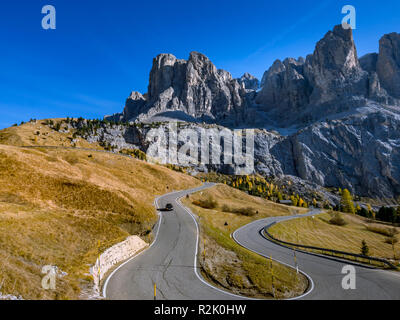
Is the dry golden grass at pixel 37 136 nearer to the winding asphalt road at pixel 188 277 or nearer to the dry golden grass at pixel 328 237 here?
the winding asphalt road at pixel 188 277

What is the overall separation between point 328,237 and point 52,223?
65.4m

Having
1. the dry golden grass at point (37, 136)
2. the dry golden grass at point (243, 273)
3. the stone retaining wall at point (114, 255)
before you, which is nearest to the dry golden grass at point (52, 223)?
the stone retaining wall at point (114, 255)

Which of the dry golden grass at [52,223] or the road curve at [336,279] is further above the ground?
the dry golden grass at [52,223]

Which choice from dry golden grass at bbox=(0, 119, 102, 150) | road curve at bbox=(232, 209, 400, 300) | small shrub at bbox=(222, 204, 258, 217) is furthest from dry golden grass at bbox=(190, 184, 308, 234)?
dry golden grass at bbox=(0, 119, 102, 150)

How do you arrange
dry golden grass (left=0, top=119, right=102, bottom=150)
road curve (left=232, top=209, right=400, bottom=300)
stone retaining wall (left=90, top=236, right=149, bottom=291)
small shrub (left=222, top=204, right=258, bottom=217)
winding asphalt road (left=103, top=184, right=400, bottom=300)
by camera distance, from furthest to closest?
dry golden grass (left=0, top=119, right=102, bottom=150), small shrub (left=222, top=204, right=258, bottom=217), stone retaining wall (left=90, top=236, right=149, bottom=291), road curve (left=232, top=209, right=400, bottom=300), winding asphalt road (left=103, top=184, right=400, bottom=300)

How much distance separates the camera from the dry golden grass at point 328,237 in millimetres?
49250

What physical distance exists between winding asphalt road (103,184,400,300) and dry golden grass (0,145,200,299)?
9.37 feet

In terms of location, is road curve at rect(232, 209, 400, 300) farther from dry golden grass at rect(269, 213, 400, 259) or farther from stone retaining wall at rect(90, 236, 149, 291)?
dry golden grass at rect(269, 213, 400, 259)

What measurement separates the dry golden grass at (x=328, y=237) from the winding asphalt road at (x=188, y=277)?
25.1 m

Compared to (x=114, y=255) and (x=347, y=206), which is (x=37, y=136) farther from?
(x=347, y=206)

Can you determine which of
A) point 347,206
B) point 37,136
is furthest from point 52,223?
point 347,206

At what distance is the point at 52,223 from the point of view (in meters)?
22.6

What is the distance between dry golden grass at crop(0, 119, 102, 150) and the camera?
10689 cm

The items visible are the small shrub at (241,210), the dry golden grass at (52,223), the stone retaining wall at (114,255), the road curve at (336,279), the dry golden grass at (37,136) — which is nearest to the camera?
the dry golden grass at (52,223)
